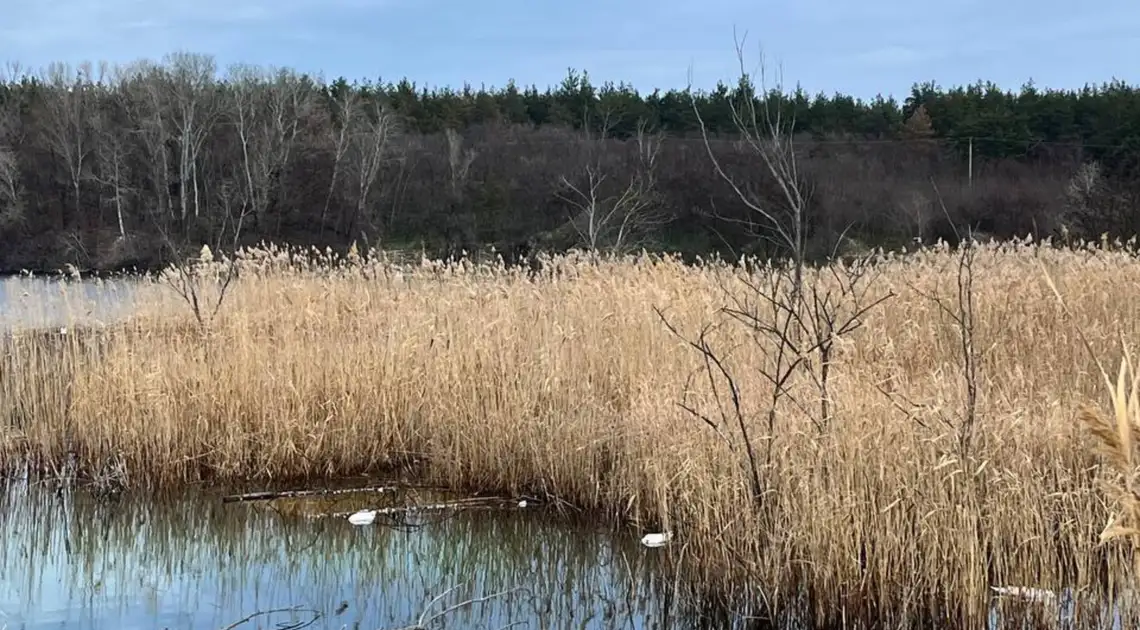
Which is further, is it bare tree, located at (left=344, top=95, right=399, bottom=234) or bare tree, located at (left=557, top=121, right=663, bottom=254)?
bare tree, located at (left=344, top=95, right=399, bottom=234)

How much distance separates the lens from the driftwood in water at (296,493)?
5.16 metres

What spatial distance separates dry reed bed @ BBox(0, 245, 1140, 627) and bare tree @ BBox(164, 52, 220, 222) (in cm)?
3675

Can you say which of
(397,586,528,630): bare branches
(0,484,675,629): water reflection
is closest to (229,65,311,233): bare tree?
(0,484,675,629): water reflection

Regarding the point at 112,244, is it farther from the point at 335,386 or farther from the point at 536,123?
the point at 335,386

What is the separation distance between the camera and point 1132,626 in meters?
3.03

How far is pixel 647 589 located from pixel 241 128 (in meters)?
40.8

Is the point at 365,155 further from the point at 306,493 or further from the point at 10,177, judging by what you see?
the point at 306,493

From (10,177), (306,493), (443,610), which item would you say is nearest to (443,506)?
(306,493)

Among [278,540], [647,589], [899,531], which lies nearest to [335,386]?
[278,540]

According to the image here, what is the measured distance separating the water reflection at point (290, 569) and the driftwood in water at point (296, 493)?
0.09m

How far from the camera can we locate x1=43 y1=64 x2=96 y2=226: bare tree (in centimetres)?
4231

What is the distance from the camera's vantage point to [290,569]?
14.3ft

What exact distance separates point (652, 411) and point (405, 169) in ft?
136

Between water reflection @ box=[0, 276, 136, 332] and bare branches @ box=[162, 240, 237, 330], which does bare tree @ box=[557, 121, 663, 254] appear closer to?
bare branches @ box=[162, 240, 237, 330]
